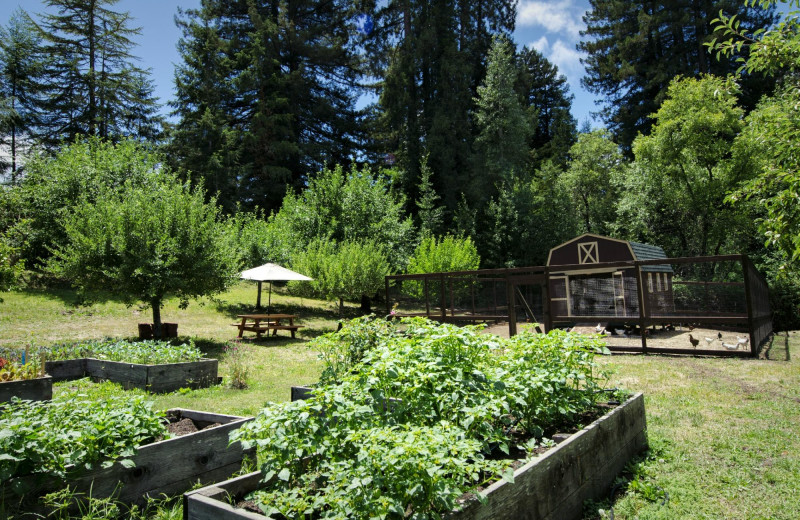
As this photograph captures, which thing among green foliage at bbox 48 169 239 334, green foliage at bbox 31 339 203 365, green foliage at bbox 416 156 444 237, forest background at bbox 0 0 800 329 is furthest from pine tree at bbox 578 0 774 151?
green foliage at bbox 31 339 203 365

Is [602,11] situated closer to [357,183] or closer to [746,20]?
[746,20]

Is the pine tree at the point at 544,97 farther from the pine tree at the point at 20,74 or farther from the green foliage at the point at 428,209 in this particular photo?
the pine tree at the point at 20,74

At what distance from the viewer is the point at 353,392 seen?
3.03 metres

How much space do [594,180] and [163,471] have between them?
104 feet

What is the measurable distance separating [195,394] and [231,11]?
37.5 metres

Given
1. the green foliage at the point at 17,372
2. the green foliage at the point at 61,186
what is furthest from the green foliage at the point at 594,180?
the green foliage at the point at 17,372

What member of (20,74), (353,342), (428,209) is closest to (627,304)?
(353,342)

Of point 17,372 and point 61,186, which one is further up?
point 61,186

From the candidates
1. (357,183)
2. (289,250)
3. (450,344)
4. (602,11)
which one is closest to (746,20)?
(602,11)

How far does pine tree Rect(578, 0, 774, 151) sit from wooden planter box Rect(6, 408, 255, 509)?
3205 cm

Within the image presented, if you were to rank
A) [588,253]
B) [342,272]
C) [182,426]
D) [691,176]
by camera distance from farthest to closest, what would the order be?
[691,176] < [588,253] < [342,272] < [182,426]

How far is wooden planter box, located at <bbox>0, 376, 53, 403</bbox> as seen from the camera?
565 cm

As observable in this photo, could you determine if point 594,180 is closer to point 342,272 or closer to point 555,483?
point 342,272

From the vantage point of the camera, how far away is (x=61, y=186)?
19312 millimetres
